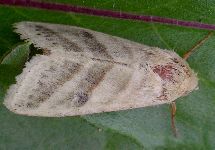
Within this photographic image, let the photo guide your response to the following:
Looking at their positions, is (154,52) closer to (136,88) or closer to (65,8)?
(136,88)

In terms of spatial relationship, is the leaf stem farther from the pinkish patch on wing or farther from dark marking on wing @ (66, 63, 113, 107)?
dark marking on wing @ (66, 63, 113, 107)

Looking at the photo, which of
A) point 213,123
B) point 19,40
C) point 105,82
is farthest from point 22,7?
point 213,123

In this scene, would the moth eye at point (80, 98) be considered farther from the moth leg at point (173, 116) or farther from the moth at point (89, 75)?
the moth leg at point (173, 116)

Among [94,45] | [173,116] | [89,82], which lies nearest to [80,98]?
[89,82]

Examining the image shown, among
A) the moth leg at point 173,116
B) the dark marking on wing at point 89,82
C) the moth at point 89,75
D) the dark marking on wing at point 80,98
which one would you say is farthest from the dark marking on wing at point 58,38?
the moth leg at point 173,116

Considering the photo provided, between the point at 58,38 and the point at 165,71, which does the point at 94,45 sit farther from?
the point at 165,71
